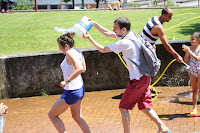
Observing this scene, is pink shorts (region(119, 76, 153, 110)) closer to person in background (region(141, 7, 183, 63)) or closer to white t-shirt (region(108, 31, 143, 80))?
white t-shirt (region(108, 31, 143, 80))

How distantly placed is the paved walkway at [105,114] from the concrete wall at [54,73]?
204 millimetres

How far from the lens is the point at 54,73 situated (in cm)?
793

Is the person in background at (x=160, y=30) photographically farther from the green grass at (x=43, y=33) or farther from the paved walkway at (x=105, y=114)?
the green grass at (x=43, y=33)

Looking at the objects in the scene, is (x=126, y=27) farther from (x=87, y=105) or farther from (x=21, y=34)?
(x=21, y=34)

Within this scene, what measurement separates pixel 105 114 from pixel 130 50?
2.36m

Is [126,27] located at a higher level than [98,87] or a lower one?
higher

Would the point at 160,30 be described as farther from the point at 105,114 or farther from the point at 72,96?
the point at 72,96

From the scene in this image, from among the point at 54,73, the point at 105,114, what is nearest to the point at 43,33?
the point at 54,73

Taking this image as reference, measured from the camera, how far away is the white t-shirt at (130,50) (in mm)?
4340

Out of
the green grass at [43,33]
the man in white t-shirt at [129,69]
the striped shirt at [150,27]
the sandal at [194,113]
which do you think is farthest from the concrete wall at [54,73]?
the man in white t-shirt at [129,69]

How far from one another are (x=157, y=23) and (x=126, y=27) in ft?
6.27

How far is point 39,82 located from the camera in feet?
26.0

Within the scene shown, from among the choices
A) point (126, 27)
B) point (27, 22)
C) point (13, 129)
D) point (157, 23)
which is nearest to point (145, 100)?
point (126, 27)

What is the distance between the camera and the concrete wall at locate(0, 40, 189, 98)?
776 centimetres
